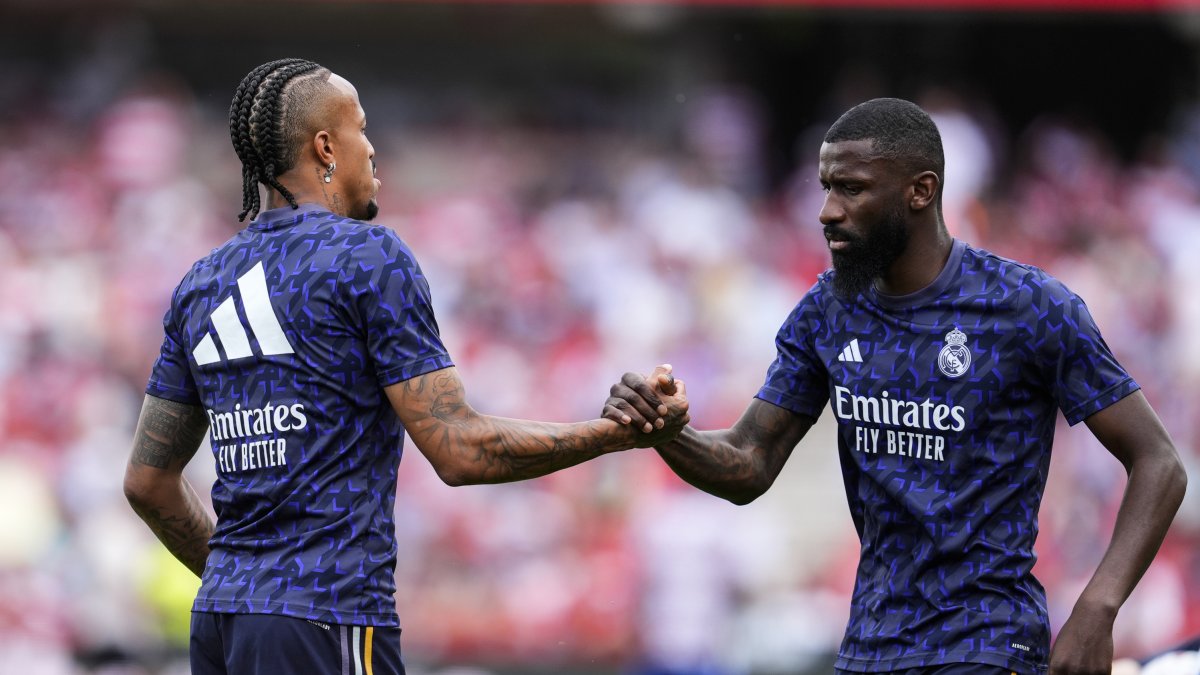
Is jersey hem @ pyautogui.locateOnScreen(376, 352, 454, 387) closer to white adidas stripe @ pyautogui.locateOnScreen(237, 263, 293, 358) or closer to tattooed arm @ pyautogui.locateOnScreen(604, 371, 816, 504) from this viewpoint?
white adidas stripe @ pyautogui.locateOnScreen(237, 263, 293, 358)

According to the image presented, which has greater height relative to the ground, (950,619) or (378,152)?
(378,152)

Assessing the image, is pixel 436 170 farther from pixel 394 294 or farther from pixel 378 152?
pixel 394 294

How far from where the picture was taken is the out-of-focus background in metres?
11.2

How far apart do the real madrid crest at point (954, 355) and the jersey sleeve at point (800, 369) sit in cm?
43

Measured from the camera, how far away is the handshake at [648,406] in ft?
14.5

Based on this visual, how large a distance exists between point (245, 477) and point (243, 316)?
0.41 meters

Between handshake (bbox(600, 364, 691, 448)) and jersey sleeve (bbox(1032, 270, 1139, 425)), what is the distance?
0.98 m

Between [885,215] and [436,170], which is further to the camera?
[436,170]

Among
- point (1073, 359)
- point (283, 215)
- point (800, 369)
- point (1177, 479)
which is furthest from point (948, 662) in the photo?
point (283, 215)

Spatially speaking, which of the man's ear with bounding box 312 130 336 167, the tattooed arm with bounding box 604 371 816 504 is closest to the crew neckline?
the man's ear with bounding box 312 130 336 167

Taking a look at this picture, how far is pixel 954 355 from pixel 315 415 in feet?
5.60

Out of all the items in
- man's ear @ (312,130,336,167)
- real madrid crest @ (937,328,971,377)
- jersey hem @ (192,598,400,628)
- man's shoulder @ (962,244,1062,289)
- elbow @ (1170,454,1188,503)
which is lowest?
jersey hem @ (192,598,400,628)

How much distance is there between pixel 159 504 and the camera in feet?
15.0

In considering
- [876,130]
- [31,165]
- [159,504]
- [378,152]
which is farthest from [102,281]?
[876,130]
